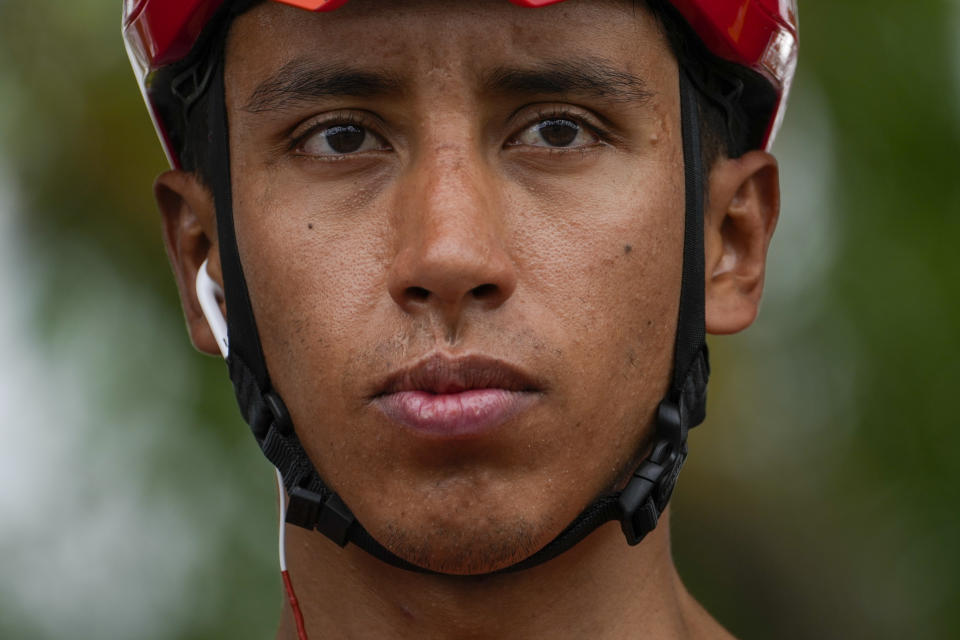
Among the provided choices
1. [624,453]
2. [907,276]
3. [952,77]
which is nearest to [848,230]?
[907,276]

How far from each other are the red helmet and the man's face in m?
0.14

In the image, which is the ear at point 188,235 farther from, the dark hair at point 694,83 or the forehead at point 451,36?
the forehead at point 451,36

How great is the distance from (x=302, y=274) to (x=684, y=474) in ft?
15.2

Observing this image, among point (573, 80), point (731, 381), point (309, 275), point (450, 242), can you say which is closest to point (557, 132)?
point (573, 80)

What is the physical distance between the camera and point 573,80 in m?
2.81

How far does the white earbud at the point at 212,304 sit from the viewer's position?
320cm

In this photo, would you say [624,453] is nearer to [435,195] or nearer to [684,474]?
[435,195]

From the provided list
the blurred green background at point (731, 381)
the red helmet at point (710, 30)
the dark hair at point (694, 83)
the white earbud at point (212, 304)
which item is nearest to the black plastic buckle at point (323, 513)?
the white earbud at point (212, 304)

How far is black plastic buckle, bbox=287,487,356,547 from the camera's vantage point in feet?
9.39

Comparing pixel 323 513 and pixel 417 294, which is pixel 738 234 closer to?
pixel 417 294

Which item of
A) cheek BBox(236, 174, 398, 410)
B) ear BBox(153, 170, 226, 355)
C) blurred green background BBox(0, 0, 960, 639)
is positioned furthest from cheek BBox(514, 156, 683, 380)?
blurred green background BBox(0, 0, 960, 639)

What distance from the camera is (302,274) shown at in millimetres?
2791

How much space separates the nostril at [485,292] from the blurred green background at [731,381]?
4.12 m

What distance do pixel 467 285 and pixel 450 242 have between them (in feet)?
0.30
